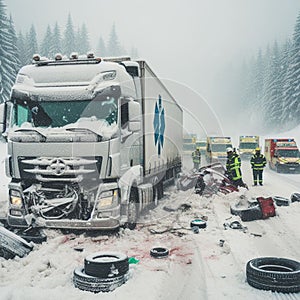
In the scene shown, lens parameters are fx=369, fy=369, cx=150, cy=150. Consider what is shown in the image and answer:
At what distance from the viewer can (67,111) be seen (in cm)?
774

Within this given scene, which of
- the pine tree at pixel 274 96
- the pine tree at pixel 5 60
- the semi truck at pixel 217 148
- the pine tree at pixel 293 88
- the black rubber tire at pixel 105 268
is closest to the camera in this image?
the black rubber tire at pixel 105 268

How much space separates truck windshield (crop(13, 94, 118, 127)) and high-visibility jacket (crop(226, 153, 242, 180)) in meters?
8.10

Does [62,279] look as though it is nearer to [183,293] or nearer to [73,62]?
[183,293]

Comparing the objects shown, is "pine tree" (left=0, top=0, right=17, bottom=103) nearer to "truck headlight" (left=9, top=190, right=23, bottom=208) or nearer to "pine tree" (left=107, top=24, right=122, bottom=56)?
"truck headlight" (left=9, top=190, right=23, bottom=208)

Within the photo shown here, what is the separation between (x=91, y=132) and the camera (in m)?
7.43

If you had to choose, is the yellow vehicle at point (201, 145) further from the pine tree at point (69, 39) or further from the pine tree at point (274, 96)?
the pine tree at point (69, 39)

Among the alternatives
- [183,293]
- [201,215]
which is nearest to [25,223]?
[183,293]

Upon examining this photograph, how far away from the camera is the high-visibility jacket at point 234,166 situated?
1466cm

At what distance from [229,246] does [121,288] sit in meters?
2.78

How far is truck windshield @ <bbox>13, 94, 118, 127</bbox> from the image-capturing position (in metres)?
7.69

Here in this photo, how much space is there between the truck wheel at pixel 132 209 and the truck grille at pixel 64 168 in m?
1.42

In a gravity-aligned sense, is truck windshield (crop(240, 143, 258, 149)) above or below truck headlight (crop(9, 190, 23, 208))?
below

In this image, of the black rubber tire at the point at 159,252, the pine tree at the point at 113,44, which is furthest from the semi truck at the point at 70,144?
the pine tree at the point at 113,44

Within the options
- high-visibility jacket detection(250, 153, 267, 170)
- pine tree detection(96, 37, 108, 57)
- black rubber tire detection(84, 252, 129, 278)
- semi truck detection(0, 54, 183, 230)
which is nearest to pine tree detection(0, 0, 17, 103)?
high-visibility jacket detection(250, 153, 267, 170)
